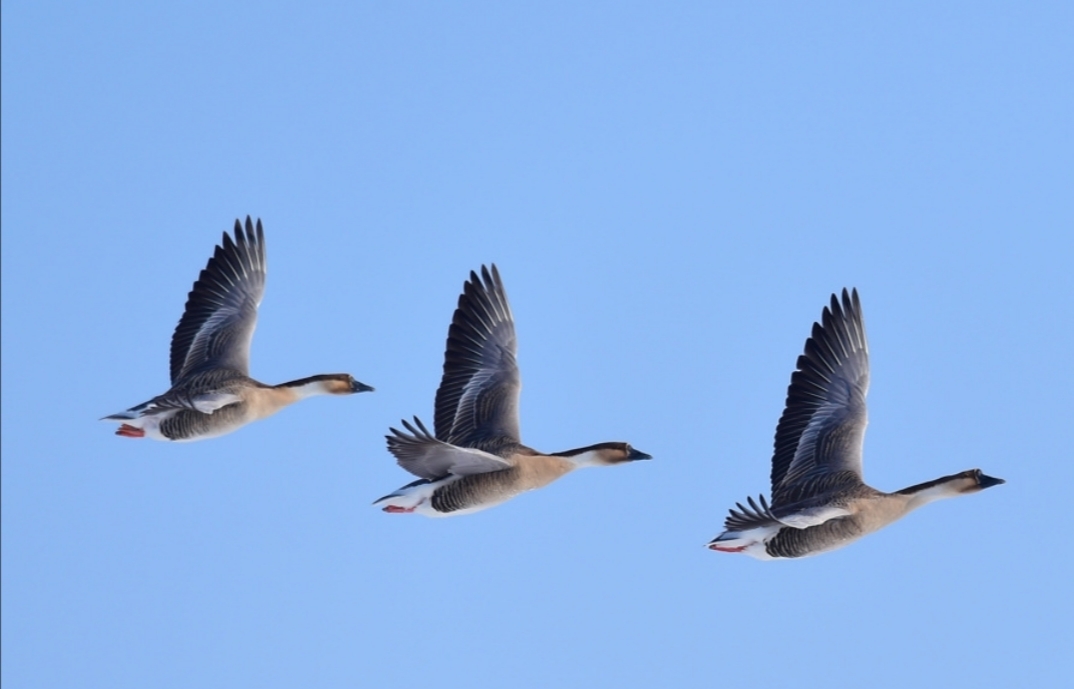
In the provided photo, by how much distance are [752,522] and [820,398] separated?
7.12 feet

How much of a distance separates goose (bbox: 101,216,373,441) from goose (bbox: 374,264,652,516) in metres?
1.42

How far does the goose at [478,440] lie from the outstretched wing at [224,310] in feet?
8.60

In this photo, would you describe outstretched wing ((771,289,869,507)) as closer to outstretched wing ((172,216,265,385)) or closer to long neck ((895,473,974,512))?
long neck ((895,473,974,512))

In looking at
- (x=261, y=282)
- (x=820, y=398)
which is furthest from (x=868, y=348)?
(x=261, y=282)

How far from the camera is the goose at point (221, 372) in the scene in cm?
2080

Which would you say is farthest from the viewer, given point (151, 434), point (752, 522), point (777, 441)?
point (151, 434)

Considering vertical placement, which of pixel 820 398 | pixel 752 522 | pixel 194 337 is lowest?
pixel 752 522

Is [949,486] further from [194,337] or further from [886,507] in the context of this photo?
[194,337]

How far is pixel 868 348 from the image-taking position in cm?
2022

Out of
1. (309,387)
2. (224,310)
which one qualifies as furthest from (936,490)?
(224,310)

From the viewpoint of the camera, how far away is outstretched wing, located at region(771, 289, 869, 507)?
63.4ft

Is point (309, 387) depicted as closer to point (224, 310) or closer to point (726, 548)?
point (224, 310)

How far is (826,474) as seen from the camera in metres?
19.2

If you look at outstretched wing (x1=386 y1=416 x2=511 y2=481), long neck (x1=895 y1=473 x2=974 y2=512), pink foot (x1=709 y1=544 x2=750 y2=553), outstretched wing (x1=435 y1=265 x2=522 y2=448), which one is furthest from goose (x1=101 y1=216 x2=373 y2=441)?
long neck (x1=895 y1=473 x2=974 y2=512)
